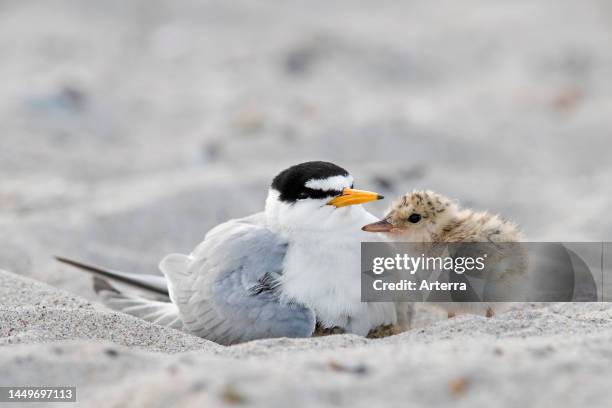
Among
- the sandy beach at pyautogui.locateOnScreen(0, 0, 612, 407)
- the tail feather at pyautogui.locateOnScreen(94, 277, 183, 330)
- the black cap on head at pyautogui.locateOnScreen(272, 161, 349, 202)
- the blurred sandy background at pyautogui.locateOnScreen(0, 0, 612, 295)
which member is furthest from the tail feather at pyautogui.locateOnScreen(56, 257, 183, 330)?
the black cap on head at pyautogui.locateOnScreen(272, 161, 349, 202)

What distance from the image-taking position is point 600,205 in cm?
509

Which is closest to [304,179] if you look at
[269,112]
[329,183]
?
[329,183]

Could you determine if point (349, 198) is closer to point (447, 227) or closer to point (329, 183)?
point (329, 183)

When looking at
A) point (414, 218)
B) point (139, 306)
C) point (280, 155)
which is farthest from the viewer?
point (280, 155)

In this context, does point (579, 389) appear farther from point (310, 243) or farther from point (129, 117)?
point (129, 117)

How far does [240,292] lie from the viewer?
339 centimetres

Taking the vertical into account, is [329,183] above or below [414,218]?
above

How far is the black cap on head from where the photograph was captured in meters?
3.41

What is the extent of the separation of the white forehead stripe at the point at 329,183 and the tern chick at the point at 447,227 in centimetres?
19

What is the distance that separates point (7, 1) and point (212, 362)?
26.6ft

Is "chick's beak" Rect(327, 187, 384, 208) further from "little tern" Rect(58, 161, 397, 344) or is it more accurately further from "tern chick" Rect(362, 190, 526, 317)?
"tern chick" Rect(362, 190, 526, 317)

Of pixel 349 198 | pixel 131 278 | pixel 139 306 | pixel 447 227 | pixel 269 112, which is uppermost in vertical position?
pixel 269 112

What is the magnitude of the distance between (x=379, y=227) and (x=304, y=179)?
1.12ft

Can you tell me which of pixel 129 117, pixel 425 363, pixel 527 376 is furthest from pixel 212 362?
pixel 129 117
